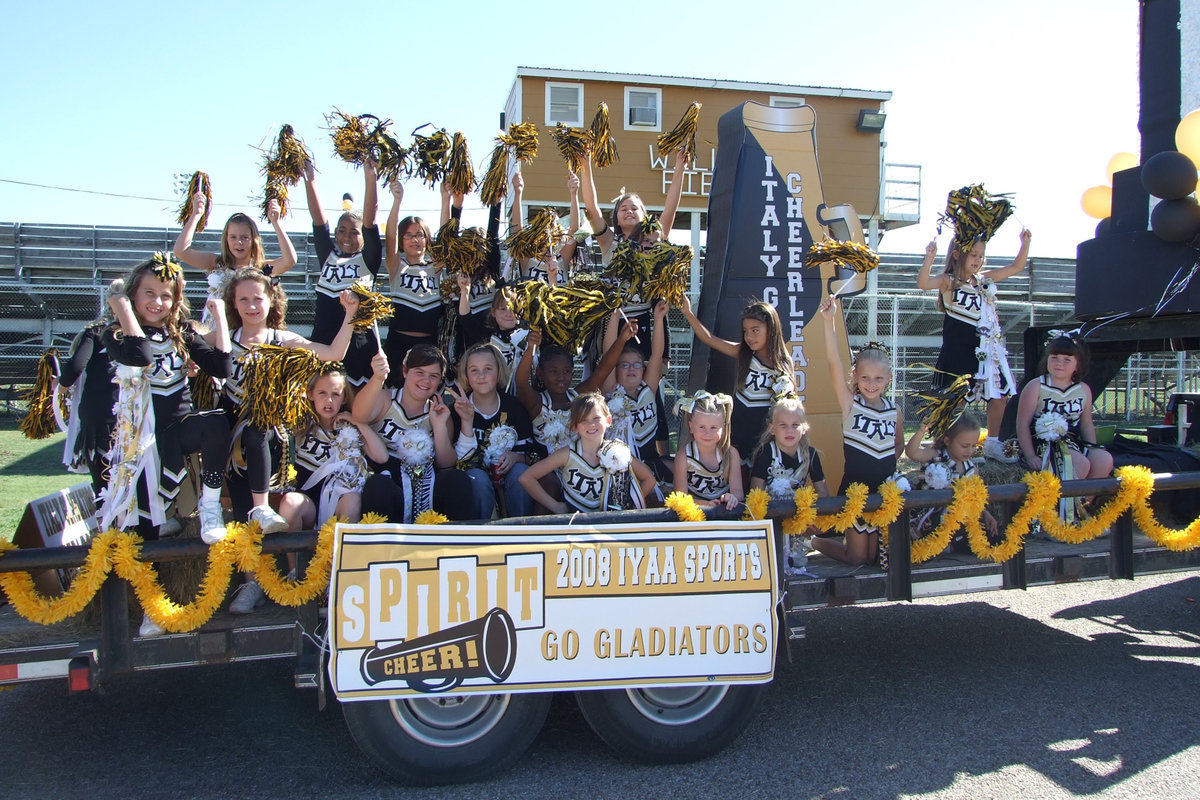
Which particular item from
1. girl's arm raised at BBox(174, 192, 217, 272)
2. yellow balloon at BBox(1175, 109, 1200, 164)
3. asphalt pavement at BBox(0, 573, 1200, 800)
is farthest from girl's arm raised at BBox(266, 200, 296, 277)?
yellow balloon at BBox(1175, 109, 1200, 164)

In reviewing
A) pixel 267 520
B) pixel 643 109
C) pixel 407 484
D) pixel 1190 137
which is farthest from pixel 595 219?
pixel 643 109

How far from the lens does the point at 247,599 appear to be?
3395 millimetres

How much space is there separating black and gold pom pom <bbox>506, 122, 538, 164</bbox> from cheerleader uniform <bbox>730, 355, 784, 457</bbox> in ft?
5.68

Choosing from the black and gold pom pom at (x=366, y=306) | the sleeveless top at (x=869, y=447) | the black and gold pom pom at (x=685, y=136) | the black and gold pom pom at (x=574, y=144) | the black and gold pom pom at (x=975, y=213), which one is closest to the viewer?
the black and gold pom pom at (x=366, y=306)

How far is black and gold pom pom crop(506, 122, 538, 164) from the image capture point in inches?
190

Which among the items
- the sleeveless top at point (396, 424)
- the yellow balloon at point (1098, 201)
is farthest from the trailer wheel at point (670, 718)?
the yellow balloon at point (1098, 201)

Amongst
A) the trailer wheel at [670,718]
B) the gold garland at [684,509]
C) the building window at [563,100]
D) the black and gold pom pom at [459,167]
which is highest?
the building window at [563,100]

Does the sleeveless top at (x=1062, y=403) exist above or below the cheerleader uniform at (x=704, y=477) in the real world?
above

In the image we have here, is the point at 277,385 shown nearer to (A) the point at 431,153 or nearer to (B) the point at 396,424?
(B) the point at 396,424

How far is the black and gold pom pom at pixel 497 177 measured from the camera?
190 inches

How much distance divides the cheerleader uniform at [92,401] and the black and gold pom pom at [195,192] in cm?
90

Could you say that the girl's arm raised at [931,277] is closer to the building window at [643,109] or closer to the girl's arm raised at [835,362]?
the girl's arm raised at [835,362]

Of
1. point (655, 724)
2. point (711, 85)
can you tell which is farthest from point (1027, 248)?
point (711, 85)

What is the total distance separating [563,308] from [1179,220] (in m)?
3.66
